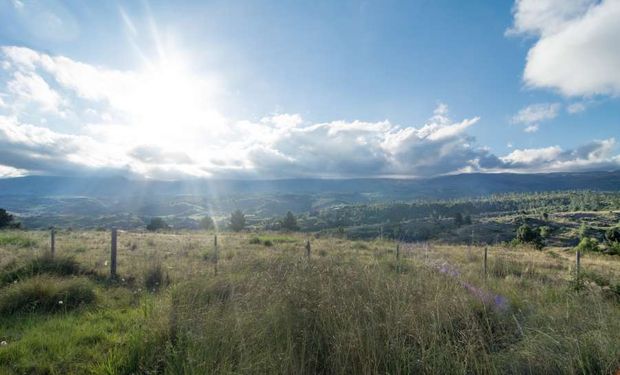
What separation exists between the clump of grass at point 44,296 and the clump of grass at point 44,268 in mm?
1945

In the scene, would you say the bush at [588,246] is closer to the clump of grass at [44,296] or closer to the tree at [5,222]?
the clump of grass at [44,296]

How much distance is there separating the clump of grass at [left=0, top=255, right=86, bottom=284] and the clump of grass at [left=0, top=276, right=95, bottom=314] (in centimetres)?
195

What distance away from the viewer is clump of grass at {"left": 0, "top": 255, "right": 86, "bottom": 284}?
846cm

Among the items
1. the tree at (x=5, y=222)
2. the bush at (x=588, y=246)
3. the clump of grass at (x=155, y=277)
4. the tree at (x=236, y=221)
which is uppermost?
the clump of grass at (x=155, y=277)

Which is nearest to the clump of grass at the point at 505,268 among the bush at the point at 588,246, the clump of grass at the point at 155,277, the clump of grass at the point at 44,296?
the clump of grass at the point at 155,277

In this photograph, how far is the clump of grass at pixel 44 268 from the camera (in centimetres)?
846

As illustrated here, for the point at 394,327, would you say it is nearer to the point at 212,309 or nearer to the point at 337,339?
the point at 337,339

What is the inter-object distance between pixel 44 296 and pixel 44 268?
314cm

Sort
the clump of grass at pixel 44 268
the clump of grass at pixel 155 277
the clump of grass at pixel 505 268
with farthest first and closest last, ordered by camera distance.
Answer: the clump of grass at pixel 505 268, the clump of grass at pixel 155 277, the clump of grass at pixel 44 268

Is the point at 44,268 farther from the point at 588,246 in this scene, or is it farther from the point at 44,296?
the point at 588,246

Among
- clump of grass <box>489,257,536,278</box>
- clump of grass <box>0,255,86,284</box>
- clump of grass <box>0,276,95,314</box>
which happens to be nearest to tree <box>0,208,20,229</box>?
clump of grass <box>0,255,86,284</box>

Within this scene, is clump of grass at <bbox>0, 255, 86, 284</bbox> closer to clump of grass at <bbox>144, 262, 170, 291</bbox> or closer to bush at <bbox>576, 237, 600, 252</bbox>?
clump of grass at <bbox>144, 262, 170, 291</bbox>

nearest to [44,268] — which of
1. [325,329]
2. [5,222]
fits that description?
[325,329]

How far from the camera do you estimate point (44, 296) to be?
6766 mm
